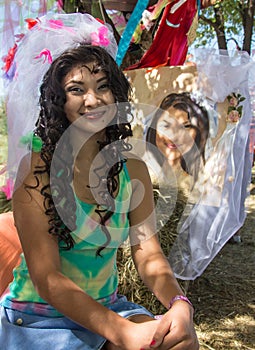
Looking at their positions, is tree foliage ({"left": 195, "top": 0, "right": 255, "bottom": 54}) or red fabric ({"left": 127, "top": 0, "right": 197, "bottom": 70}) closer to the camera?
red fabric ({"left": 127, "top": 0, "right": 197, "bottom": 70})

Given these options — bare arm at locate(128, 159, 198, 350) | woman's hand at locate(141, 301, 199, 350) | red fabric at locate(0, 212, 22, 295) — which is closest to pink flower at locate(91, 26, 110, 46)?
bare arm at locate(128, 159, 198, 350)

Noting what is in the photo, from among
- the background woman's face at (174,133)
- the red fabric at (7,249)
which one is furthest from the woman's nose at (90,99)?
the background woman's face at (174,133)

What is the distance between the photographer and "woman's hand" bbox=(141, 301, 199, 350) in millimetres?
1149

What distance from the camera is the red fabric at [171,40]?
3273 millimetres

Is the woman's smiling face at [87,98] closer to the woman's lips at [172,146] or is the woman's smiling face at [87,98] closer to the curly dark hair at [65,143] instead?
the curly dark hair at [65,143]

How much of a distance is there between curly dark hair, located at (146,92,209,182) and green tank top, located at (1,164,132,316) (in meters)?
2.00

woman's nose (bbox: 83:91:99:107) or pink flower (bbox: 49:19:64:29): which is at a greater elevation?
pink flower (bbox: 49:19:64:29)

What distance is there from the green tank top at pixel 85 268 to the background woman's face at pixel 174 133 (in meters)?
A: 2.01

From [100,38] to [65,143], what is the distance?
36cm

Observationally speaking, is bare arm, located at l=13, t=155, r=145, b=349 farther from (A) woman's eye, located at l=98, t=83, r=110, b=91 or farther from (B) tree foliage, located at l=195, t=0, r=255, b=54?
(B) tree foliage, located at l=195, t=0, r=255, b=54

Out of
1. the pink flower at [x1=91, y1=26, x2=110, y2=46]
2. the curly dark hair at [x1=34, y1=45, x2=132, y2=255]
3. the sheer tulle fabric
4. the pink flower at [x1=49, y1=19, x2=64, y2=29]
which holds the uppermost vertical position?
the pink flower at [x1=49, y1=19, x2=64, y2=29]

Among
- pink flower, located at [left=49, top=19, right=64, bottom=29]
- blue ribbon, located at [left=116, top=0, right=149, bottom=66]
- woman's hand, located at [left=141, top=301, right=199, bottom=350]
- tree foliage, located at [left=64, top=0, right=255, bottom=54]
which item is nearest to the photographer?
woman's hand, located at [left=141, top=301, right=199, bottom=350]

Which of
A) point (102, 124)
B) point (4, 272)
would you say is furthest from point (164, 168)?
point (102, 124)

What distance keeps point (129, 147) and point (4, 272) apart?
75 centimetres
